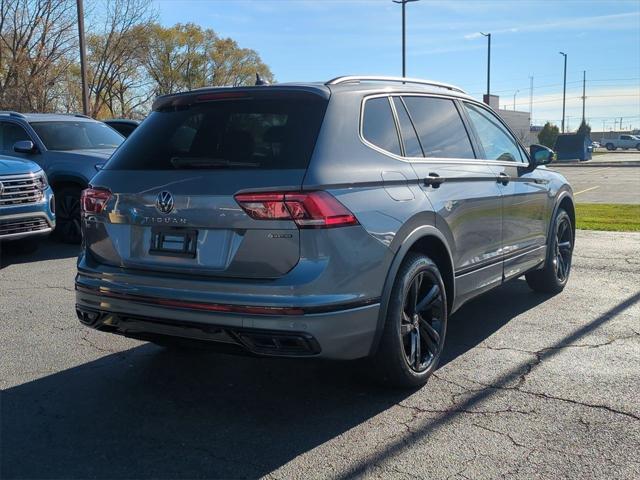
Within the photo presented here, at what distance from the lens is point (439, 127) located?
4.87 m

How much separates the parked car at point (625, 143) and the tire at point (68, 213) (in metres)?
79.5

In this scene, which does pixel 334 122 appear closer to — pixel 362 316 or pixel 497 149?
pixel 362 316

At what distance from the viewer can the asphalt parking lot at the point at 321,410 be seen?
3271 millimetres

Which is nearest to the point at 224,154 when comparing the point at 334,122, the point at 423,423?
the point at 334,122

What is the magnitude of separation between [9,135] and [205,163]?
8.27m

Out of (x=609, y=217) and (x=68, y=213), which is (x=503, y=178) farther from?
(x=609, y=217)

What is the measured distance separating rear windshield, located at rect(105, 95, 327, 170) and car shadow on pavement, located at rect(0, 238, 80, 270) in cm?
517

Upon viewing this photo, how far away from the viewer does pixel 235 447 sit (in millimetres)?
3441

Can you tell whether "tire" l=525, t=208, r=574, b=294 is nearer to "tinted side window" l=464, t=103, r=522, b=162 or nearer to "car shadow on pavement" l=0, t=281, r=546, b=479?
"tinted side window" l=464, t=103, r=522, b=162

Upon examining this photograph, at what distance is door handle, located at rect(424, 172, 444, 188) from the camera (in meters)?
4.32

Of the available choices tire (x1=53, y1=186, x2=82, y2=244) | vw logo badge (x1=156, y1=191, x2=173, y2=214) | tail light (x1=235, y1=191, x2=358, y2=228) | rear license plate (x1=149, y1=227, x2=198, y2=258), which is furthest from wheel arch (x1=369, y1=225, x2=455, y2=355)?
tire (x1=53, y1=186, x2=82, y2=244)

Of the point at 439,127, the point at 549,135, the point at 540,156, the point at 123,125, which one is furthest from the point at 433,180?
the point at 549,135

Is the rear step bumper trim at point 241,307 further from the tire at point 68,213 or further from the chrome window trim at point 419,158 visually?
the tire at point 68,213

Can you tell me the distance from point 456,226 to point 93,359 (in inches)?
107
